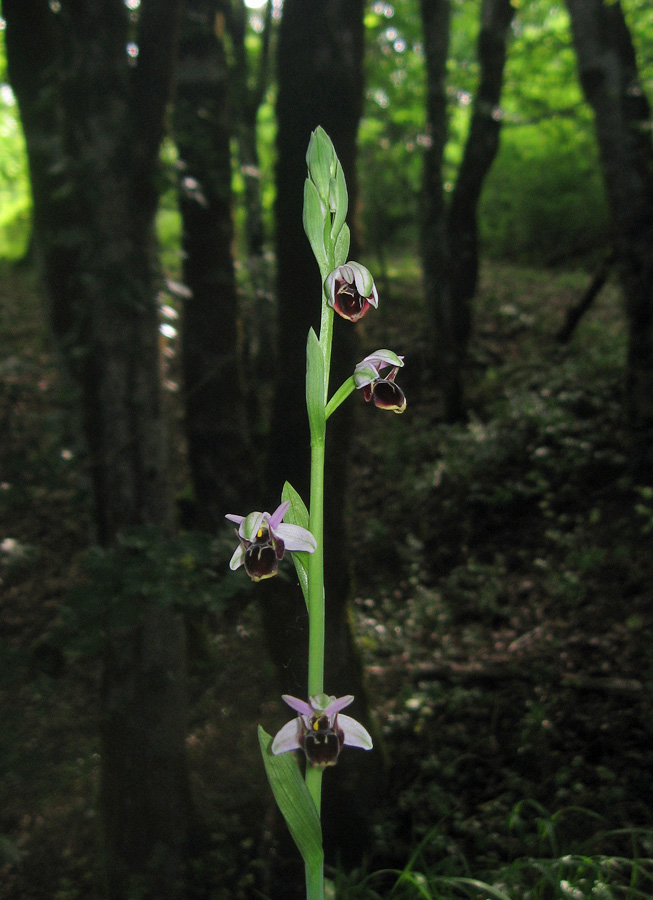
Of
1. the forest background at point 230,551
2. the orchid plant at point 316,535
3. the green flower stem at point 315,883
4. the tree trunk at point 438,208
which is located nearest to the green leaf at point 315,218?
the orchid plant at point 316,535

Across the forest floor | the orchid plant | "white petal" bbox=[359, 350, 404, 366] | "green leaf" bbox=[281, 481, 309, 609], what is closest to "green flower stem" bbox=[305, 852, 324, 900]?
the orchid plant

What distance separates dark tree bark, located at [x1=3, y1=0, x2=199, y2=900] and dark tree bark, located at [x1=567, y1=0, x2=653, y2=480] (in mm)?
4217

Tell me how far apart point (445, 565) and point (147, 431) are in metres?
3.86

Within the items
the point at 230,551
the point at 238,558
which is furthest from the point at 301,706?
the point at 230,551

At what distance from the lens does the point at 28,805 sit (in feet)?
10.5

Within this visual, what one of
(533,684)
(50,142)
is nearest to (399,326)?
(50,142)

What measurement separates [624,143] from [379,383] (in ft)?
19.2

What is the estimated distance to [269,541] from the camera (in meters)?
1.42

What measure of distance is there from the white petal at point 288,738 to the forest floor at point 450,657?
1.34 m

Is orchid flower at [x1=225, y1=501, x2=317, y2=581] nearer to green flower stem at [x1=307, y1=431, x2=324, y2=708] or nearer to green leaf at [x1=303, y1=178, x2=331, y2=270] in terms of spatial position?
green flower stem at [x1=307, y1=431, x2=324, y2=708]

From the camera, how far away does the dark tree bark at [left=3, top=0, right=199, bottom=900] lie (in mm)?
3387

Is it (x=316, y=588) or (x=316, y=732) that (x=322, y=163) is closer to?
(x=316, y=588)

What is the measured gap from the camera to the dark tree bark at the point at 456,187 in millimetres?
8898

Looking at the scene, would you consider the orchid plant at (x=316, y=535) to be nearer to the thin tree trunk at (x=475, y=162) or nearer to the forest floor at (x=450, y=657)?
the forest floor at (x=450, y=657)
